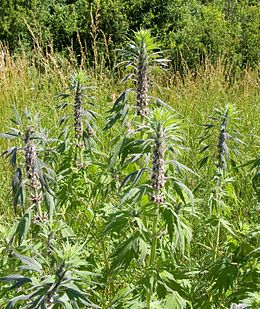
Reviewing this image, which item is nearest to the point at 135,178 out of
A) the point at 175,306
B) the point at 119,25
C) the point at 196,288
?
the point at 175,306

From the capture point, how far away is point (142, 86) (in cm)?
220

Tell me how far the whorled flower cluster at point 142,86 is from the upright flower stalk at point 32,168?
1.67 ft

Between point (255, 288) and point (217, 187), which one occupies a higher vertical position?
point (217, 187)

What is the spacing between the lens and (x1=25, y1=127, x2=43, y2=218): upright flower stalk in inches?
75.9

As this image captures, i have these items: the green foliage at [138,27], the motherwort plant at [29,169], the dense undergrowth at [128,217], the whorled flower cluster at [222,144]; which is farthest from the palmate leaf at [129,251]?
the green foliage at [138,27]

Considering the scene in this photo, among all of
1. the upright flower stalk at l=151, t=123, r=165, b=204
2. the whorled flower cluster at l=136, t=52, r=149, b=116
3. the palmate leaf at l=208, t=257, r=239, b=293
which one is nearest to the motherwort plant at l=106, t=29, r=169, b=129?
the whorled flower cluster at l=136, t=52, r=149, b=116

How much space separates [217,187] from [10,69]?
13.9ft

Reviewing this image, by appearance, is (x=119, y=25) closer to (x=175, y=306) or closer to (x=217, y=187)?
(x=217, y=187)

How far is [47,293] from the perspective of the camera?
60.0 inches

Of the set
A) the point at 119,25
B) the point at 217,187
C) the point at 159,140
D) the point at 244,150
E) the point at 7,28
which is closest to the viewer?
the point at 159,140

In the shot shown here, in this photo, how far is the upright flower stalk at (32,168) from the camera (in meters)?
1.93

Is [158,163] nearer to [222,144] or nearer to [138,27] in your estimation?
[222,144]

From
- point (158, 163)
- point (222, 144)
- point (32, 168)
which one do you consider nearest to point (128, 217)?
point (158, 163)

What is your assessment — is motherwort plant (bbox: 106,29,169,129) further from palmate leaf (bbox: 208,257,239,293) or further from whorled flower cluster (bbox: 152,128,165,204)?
palmate leaf (bbox: 208,257,239,293)
